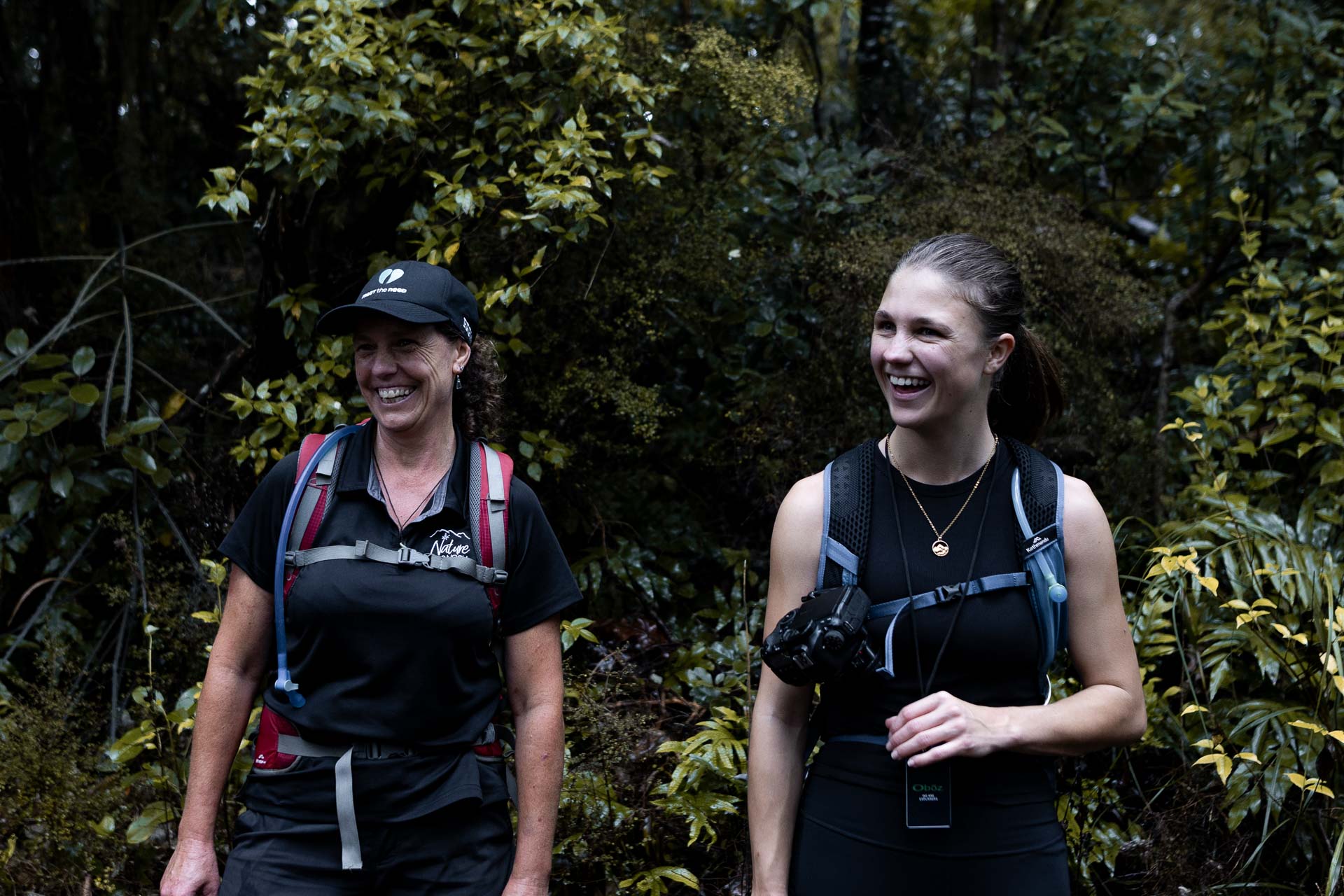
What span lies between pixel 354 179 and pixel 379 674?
131 inches

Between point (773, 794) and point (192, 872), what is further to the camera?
point (192, 872)

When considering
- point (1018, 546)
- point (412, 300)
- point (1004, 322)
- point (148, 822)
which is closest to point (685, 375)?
point (148, 822)

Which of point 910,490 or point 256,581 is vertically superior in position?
point 910,490

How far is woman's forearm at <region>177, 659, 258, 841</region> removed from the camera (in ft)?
8.11

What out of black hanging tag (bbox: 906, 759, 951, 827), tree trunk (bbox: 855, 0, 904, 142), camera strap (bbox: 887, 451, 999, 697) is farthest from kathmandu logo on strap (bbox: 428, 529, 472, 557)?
tree trunk (bbox: 855, 0, 904, 142)

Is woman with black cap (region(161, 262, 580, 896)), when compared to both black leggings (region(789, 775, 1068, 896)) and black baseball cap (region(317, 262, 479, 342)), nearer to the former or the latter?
black baseball cap (region(317, 262, 479, 342))

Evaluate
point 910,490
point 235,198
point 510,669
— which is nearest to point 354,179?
point 235,198

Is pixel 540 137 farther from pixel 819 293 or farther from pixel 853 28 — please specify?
pixel 853 28

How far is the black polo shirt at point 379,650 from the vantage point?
2.38 metres

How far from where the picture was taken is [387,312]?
247cm

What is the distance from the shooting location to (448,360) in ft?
8.68

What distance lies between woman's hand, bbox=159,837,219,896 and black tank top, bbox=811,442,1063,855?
1302mm

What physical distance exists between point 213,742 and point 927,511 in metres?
1.57

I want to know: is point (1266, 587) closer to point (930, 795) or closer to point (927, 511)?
point (927, 511)
